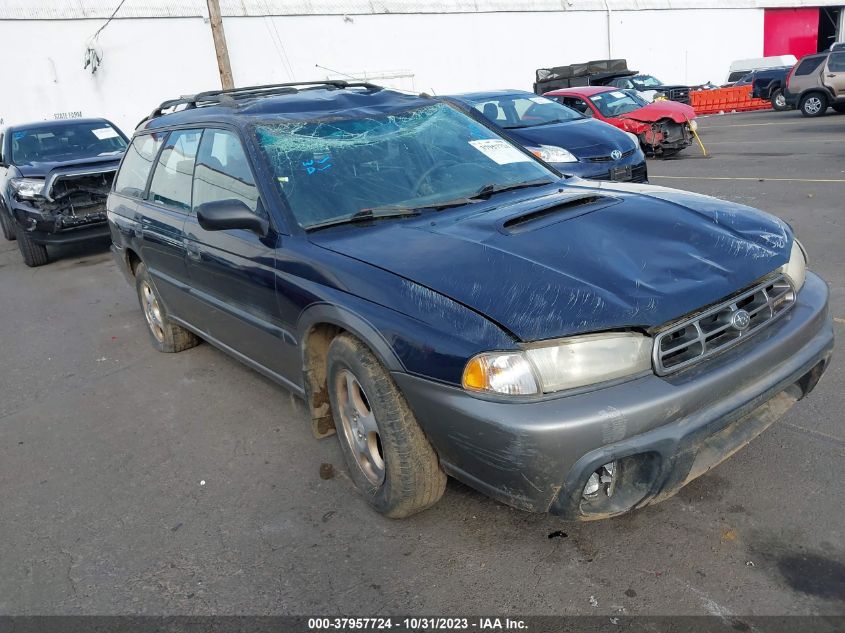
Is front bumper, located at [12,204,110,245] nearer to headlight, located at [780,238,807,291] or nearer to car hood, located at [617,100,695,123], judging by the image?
headlight, located at [780,238,807,291]

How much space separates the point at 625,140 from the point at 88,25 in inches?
705

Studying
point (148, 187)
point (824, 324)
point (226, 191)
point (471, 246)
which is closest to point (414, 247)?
point (471, 246)

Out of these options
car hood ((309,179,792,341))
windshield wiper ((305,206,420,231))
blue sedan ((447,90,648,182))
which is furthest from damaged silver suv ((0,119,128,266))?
car hood ((309,179,792,341))

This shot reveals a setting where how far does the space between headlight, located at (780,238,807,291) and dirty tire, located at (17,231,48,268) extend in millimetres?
9261

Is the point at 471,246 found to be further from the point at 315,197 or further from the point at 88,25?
the point at 88,25

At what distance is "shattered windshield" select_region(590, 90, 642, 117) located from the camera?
1434cm

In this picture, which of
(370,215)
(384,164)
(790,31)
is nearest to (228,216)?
(370,215)

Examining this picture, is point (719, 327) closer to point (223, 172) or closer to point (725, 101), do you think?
point (223, 172)

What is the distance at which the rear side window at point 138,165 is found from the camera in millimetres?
4980

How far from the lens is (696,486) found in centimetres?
310

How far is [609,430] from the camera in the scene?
2.30 metres

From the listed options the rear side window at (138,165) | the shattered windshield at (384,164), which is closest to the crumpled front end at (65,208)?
the rear side window at (138,165)

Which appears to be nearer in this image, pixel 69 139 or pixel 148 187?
pixel 148 187

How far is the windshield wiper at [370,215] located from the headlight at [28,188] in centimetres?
747
